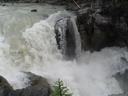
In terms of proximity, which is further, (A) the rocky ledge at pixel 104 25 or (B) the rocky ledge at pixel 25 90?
(A) the rocky ledge at pixel 104 25

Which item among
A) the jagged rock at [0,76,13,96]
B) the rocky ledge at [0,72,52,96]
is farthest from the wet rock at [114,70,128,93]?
the jagged rock at [0,76,13,96]

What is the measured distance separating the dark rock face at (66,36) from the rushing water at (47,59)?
40cm

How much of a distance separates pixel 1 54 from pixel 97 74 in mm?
6703

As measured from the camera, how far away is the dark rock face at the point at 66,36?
18.3 meters

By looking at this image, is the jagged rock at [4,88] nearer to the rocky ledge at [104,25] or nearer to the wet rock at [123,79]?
the wet rock at [123,79]

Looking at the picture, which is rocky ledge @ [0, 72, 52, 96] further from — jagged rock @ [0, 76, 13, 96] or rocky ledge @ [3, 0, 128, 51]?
rocky ledge @ [3, 0, 128, 51]

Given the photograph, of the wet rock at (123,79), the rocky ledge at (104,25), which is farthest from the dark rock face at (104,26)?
the wet rock at (123,79)

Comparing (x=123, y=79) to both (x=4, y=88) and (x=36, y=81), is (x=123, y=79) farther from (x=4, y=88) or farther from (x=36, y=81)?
(x=4, y=88)

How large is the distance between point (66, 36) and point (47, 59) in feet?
8.89

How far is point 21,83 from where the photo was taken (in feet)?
44.4

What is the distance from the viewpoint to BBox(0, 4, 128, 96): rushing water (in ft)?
51.6

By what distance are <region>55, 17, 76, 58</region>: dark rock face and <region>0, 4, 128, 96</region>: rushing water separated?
401 mm

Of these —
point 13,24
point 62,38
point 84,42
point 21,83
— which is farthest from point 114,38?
point 21,83

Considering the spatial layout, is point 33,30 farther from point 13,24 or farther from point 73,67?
point 73,67
